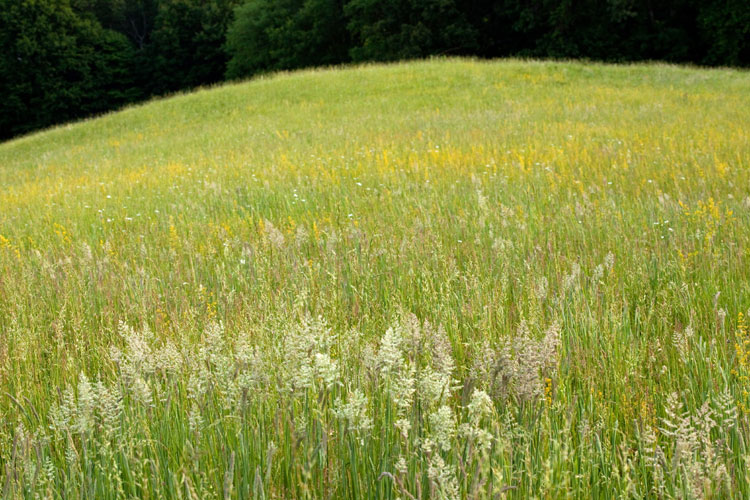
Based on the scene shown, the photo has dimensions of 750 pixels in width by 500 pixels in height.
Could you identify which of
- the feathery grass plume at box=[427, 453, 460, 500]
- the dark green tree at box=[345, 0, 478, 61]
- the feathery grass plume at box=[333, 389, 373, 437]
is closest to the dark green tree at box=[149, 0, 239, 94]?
the dark green tree at box=[345, 0, 478, 61]

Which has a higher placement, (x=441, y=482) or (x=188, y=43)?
(x=188, y=43)

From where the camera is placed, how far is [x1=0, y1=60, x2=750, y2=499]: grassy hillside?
4.69 ft

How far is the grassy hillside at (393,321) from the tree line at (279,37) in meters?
30.9

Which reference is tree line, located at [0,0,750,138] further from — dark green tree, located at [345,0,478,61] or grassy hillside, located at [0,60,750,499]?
grassy hillside, located at [0,60,750,499]

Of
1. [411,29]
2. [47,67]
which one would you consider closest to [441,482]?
[411,29]

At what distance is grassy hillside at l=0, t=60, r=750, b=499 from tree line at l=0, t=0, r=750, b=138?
3088 centimetres

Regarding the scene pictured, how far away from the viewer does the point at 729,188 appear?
16.8 feet

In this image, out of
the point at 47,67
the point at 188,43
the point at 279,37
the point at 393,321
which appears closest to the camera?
the point at 393,321

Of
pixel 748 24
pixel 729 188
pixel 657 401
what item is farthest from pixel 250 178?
pixel 748 24

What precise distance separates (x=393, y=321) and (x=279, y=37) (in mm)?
47539

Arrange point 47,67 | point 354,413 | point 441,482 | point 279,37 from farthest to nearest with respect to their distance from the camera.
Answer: point 47,67 < point 279,37 < point 354,413 < point 441,482

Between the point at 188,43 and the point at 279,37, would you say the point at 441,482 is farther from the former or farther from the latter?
the point at 188,43

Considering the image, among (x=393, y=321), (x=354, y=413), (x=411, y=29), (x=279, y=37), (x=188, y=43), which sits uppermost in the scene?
(x=188, y=43)

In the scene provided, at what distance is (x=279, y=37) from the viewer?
46.0m
